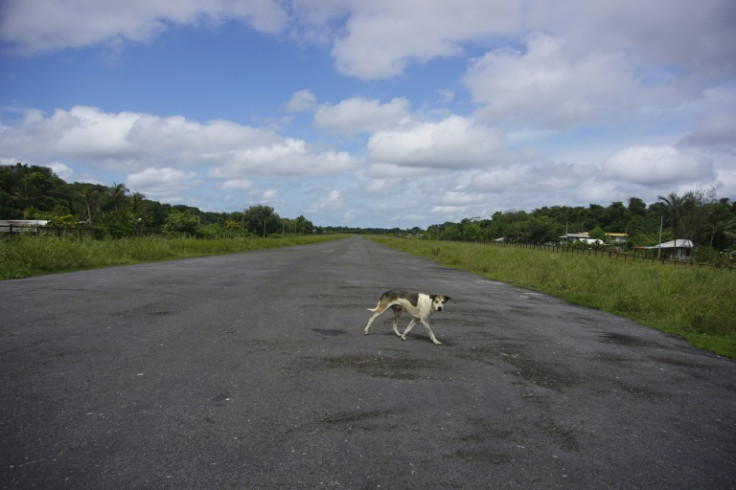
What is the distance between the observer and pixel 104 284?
12148 millimetres

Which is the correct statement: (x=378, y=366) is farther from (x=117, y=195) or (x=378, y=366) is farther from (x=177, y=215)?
(x=117, y=195)

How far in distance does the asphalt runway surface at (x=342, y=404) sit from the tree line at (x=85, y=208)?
44.5 metres

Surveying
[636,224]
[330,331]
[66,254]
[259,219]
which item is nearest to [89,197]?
[259,219]

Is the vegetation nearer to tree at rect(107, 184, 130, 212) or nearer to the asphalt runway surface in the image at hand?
the asphalt runway surface

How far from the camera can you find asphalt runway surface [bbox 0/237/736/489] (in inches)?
125

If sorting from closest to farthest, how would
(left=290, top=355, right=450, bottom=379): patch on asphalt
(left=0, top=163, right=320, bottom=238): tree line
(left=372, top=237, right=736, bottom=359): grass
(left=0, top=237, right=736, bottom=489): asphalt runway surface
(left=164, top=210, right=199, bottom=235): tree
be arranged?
(left=0, top=237, right=736, bottom=489): asphalt runway surface → (left=290, top=355, right=450, bottom=379): patch on asphalt → (left=372, top=237, right=736, bottom=359): grass → (left=164, top=210, right=199, bottom=235): tree → (left=0, top=163, right=320, bottom=238): tree line

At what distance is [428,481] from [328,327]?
4.96 meters

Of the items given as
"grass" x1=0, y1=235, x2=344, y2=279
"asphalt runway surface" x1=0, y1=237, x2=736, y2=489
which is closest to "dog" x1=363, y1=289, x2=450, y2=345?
"asphalt runway surface" x1=0, y1=237, x2=736, y2=489

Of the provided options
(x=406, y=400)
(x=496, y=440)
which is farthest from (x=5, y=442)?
(x=496, y=440)

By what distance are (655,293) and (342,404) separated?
472 inches

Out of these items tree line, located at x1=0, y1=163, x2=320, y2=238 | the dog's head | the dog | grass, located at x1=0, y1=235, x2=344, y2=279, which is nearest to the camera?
the dog's head

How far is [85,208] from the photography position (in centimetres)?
7381

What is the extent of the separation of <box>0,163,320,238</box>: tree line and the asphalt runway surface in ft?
146

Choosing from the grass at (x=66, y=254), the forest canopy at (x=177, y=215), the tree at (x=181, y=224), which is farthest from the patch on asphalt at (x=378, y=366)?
the tree at (x=181, y=224)
